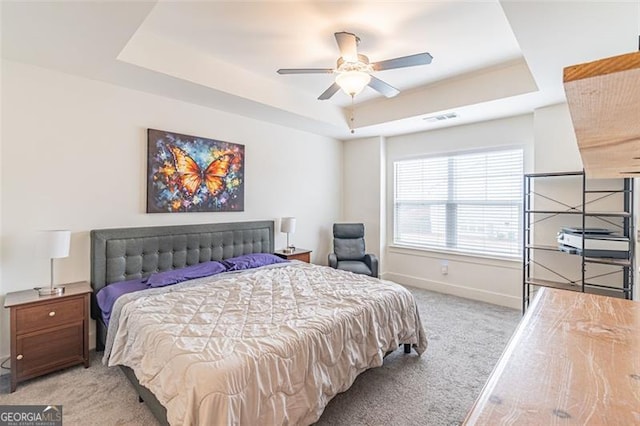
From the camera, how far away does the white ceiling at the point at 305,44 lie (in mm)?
2029

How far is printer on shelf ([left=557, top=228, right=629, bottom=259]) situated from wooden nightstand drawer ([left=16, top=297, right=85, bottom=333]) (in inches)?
187

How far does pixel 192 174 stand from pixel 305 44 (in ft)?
6.35

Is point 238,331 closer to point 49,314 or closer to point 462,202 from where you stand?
point 49,314

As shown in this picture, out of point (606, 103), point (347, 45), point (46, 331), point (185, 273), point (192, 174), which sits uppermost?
point (347, 45)

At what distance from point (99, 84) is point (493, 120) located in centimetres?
480

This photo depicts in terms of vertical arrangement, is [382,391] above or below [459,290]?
below

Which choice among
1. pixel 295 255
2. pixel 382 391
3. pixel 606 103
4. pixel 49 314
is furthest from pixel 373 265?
pixel 606 103

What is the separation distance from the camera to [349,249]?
5.05 m

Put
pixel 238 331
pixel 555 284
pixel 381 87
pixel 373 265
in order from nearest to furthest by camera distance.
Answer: pixel 238 331 < pixel 381 87 < pixel 555 284 < pixel 373 265

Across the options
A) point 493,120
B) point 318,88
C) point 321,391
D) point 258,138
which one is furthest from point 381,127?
point 321,391

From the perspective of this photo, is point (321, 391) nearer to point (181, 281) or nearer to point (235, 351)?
point (235, 351)

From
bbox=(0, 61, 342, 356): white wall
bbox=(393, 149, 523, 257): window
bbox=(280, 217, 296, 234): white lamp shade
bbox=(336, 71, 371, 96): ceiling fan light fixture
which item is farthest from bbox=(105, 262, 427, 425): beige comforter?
bbox=(393, 149, 523, 257): window

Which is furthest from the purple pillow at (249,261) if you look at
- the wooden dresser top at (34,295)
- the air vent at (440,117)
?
the air vent at (440,117)

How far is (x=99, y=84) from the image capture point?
300cm
